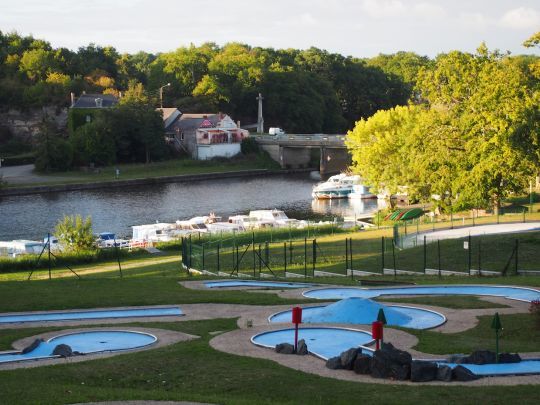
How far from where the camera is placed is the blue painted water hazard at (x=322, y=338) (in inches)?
918

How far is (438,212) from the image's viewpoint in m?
70.0

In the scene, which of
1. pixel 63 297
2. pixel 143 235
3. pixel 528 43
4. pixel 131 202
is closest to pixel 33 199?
pixel 131 202

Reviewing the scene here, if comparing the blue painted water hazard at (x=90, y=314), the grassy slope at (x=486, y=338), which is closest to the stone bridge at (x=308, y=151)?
the blue painted water hazard at (x=90, y=314)

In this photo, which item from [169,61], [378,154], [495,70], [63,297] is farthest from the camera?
[169,61]

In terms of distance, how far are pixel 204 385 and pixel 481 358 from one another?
5975 mm

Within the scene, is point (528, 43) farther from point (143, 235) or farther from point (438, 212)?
point (143, 235)

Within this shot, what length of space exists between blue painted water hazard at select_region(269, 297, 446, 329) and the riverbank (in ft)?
245

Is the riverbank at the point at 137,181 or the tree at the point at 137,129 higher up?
the tree at the point at 137,129

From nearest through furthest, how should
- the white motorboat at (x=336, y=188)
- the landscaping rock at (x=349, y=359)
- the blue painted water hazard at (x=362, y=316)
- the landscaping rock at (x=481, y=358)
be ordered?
1. the landscaping rock at (x=349, y=359)
2. the landscaping rock at (x=481, y=358)
3. the blue painted water hazard at (x=362, y=316)
4. the white motorboat at (x=336, y=188)

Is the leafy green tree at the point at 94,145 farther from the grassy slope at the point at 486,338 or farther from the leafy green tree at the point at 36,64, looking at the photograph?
the grassy slope at the point at 486,338

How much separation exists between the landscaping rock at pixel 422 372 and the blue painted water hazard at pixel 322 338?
3698 mm

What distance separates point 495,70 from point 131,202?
44.1 meters

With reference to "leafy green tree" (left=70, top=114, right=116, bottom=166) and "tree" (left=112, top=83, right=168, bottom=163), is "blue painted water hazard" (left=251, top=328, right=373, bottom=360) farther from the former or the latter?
"tree" (left=112, top=83, right=168, bottom=163)

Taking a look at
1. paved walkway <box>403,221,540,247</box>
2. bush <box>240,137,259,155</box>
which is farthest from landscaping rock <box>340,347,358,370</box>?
bush <box>240,137,259,155</box>
